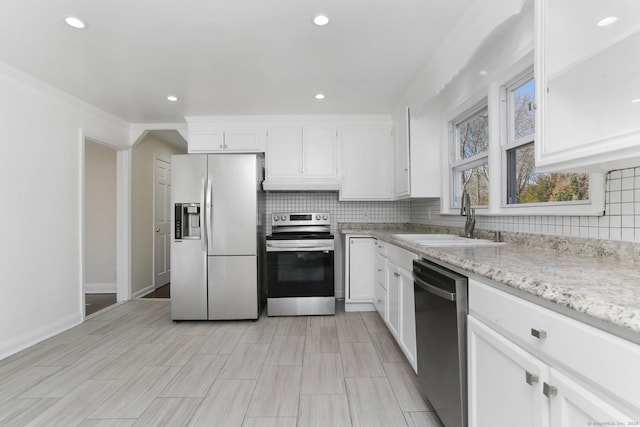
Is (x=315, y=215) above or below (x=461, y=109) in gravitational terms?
below

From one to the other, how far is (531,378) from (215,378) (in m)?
1.94

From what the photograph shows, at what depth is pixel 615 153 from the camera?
37.1 inches

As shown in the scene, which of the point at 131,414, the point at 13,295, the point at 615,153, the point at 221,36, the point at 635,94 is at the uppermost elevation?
the point at 221,36

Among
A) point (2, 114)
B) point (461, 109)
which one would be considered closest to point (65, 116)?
point (2, 114)

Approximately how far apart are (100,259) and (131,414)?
3591mm

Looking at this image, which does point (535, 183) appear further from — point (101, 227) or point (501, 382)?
point (101, 227)

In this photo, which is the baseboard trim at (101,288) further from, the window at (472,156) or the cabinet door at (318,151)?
the window at (472,156)

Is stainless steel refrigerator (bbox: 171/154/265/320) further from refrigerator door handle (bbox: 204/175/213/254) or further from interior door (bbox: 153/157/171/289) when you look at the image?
interior door (bbox: 153/157/171/289)

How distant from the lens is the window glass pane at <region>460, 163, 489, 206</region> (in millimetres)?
2469

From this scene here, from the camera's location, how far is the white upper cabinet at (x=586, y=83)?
3.24 feet

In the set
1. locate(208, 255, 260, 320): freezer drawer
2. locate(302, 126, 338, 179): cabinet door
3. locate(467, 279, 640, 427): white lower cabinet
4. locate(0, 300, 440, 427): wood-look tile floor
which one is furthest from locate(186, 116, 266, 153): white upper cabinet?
locate(467, 279, 640, 427): white lower cabinet

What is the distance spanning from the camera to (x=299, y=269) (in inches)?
134

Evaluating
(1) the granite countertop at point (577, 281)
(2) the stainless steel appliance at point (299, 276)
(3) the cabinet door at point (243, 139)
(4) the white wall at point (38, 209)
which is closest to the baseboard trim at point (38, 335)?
(4) the white wall at point (38, 209)

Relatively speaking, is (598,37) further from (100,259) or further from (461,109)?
(100,259)
